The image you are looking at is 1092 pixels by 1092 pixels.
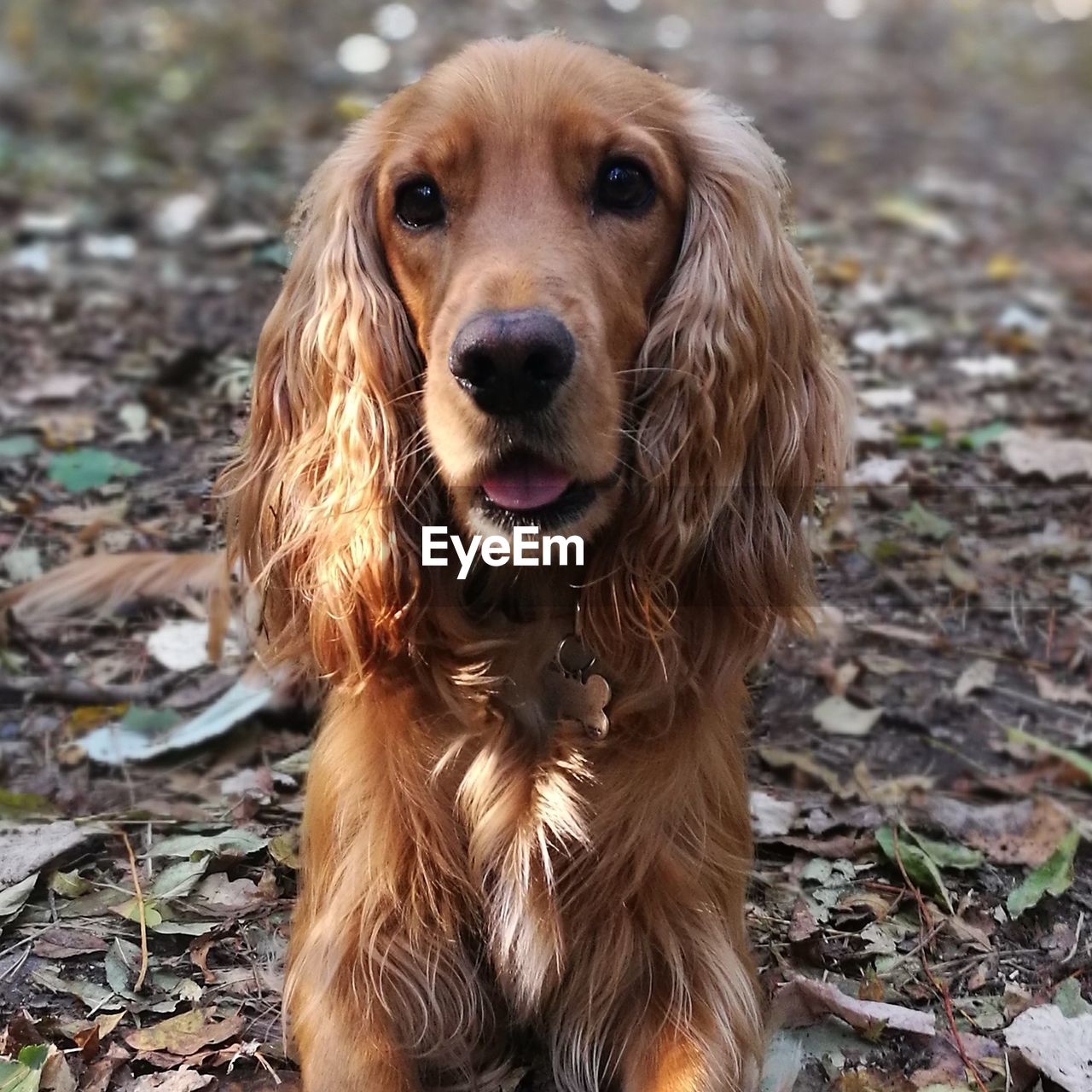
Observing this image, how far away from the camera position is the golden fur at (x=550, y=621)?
232 centimetres

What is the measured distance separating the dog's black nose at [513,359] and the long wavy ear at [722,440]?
1.04 feet

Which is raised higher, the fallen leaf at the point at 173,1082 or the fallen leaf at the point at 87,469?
the fallen leaf at the point at 87,469

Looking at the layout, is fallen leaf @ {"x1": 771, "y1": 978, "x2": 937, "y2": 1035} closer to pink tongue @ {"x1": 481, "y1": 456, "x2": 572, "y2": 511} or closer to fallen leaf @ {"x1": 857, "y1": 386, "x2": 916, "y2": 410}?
pink tongue @ {"x1": 481, "y1": 456, "x2": 572, "y2": 511}

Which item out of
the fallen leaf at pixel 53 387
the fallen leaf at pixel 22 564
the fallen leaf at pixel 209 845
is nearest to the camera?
the fallen leaf at pixel 209 845

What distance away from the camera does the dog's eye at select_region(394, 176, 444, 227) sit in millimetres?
2391

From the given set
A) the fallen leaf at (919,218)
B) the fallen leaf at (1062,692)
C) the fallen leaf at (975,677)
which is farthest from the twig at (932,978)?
the fallen leaf at (919,218)

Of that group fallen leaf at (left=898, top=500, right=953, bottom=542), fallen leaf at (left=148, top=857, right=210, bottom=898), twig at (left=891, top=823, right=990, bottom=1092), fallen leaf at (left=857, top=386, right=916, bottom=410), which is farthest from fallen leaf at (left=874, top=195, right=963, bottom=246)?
fallen leaf at (left=148, top=857, right=210, bottom=898)

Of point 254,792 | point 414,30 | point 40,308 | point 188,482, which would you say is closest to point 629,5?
point 414,30

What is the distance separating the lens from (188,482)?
13.5 feet

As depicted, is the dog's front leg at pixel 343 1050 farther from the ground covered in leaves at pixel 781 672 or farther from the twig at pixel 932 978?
the twig at pixel 932 978

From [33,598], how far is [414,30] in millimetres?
8411

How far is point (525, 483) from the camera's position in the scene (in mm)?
2180

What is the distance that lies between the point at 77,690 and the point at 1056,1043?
242cm

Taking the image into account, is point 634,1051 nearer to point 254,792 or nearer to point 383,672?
point 383,672
